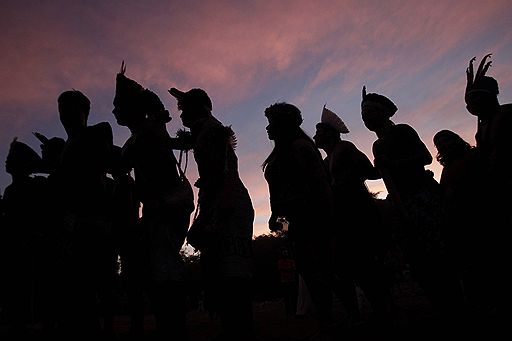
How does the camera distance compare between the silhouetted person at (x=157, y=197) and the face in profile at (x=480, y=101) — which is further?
the face in profile at (x=480, y=101)

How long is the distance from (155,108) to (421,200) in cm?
260

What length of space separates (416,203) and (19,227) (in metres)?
4.76

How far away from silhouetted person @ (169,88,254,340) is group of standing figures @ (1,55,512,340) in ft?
0.03

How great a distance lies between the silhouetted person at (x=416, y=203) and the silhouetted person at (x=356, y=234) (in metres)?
0.58

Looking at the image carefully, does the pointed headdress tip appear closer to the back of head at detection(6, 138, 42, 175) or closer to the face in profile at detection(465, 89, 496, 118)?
the face in profile at detection(465, 89, 496, 118)

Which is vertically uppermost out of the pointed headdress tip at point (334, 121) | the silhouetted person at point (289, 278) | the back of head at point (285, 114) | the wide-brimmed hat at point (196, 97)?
the pointed headdress tip at point (334, 121)

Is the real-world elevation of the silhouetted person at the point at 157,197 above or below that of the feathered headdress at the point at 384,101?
below

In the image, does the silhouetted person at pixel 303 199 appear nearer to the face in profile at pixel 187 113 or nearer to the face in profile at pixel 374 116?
the face in profile at pixel 374 116

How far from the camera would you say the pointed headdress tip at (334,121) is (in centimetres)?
546

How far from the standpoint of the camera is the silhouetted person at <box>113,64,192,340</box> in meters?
2.63

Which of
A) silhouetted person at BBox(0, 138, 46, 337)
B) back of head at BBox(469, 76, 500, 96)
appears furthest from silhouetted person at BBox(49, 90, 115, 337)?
back of head at BBox(469, 76, 500, 96)

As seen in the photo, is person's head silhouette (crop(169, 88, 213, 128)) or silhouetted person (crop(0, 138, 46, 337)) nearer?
person's head silhouette (crop(169, 88, 213, 128))

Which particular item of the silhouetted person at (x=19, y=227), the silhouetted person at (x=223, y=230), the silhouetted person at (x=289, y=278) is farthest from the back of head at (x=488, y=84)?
the silhouetted person at (x=289, y=278)

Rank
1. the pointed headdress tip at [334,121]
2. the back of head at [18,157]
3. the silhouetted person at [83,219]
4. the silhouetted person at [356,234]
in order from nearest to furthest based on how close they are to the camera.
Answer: the silhouetted person at [83,219] < the silhouetted person at [356,234] < the back of head at [18,157] < the pointed headdress tip at [334,121]
